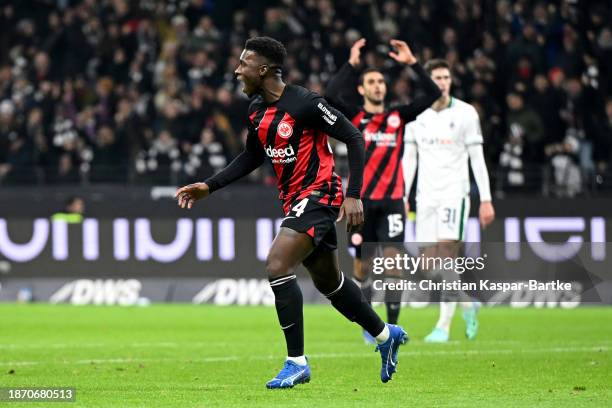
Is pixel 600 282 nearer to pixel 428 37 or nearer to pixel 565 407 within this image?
pixel 428 37

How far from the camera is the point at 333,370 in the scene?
9.78 m

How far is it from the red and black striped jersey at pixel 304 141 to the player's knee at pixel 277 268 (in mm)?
406

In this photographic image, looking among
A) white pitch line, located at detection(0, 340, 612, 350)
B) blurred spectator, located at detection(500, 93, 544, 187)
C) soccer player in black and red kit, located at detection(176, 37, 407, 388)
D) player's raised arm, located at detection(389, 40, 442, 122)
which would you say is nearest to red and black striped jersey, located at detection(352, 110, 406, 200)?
player's raised arm, located at detection(389, 40, 442, 122)

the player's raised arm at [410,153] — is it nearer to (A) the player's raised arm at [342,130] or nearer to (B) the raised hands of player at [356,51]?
(B) the raised hands of player at [356,51]

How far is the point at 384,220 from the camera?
12.4 meters

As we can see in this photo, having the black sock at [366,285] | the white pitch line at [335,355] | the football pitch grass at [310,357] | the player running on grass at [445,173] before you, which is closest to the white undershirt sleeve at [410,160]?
the player running on grass at [445,173]

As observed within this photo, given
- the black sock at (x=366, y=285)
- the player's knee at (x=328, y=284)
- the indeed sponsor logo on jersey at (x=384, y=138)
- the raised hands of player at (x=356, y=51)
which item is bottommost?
the black sock at (x=366, y=285)

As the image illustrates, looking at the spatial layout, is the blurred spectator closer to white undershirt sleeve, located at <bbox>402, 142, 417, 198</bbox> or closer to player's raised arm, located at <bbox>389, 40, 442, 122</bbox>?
white undershirt sleeve, located at <bbox>402, 142, 417, 198</bbox>

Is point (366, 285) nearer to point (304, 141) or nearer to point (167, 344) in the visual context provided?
point (167, 344)

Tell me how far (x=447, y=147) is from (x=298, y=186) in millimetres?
4638

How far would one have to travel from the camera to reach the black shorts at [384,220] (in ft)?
40.5

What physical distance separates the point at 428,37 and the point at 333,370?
40.8ft

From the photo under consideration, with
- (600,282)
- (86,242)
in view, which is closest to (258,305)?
(86,242)

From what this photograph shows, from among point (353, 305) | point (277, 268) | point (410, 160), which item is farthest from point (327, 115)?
point (410, 160)
